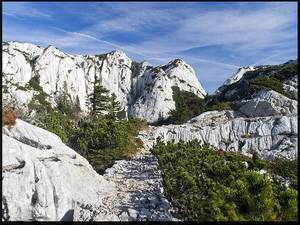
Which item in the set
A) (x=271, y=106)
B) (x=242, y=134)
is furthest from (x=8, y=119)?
(x=271, y=106)

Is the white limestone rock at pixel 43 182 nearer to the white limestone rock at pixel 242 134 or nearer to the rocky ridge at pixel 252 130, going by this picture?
the rocky ridge at pixel 252 130

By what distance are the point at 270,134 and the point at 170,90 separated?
44.9 m

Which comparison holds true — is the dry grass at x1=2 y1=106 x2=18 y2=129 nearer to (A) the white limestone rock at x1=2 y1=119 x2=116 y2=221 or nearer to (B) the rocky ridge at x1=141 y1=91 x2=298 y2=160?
(A) the white limestone rock at x1=2 y1=119 x2=116 y2=221

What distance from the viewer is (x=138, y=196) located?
11234 millimetres

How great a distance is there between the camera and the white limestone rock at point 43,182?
7.57 meters

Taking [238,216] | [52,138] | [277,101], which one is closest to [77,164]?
[52,138]

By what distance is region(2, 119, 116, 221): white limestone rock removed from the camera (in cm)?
757

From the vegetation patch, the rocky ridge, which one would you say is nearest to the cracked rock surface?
the vegetation patch

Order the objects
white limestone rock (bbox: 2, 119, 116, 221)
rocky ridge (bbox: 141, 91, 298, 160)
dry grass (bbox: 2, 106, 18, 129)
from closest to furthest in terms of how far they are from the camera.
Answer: white limestone rock (bbox: 2, 119, 116, 221) → dry grass (bbox: 2, 106, 18, 129) → rocky ridge (bbox: 141, 91, 298, 160)

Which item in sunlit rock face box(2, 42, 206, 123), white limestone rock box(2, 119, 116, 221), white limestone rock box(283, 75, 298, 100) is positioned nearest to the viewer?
white limestone rock box(2, 119, 116, 221)

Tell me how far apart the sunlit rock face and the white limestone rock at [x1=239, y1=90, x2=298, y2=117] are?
30646 mm

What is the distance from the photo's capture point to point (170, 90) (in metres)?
77.9

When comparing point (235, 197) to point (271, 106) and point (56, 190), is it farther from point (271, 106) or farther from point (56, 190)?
point (271, 106)

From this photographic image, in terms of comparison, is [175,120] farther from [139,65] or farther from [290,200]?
[290,200]
